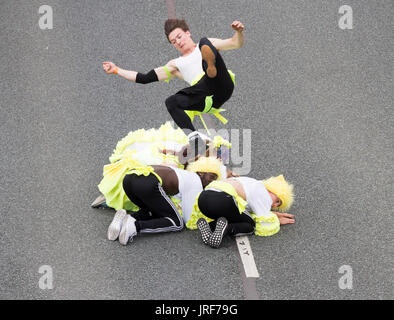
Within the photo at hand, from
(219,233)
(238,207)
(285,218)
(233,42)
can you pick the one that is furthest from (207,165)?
(233,42)

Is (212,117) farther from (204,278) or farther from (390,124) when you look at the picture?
(204,278)

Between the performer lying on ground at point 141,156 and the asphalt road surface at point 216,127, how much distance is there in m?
0.22

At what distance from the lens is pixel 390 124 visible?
709 centimetres

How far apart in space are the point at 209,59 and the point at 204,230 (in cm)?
133

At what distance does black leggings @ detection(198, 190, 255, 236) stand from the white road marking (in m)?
0.06

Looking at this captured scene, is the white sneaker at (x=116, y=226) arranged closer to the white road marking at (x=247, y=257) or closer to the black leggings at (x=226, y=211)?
the black leggings at (x=226, y=211)

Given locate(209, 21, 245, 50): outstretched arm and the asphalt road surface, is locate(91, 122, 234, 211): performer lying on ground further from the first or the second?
locate(209, 21, 245, 50): outstretched arm

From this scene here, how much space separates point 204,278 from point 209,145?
4.21ft

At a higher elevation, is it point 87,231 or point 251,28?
point 251,28

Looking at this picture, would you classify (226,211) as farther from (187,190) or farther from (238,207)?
(187,190)

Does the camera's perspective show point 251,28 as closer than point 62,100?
No
